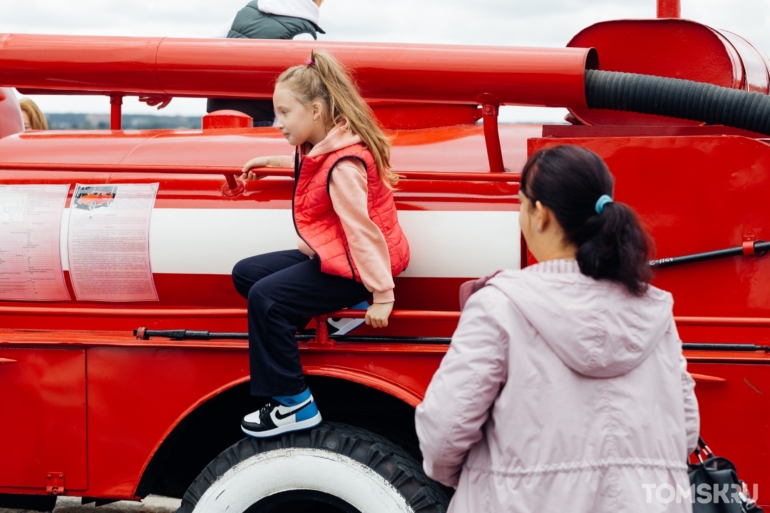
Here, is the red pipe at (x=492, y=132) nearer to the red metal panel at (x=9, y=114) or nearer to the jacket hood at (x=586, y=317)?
the jacket hood at (x=586, y=317)

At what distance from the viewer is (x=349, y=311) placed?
2.71 meters

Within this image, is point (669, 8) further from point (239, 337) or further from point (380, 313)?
point (239, 337)

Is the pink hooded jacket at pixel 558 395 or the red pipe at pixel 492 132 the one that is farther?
the red pipe at pixel 492 132

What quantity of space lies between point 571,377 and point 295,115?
130 cm

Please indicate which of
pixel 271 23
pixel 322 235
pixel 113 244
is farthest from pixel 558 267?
pixel 271 23

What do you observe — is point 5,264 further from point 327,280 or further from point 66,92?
point 327,280

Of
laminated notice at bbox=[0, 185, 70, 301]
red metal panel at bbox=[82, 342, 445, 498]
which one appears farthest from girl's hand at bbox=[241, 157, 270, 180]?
laminated notice at bbox=[0, 185, 70, 301]

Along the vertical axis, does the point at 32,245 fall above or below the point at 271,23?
below

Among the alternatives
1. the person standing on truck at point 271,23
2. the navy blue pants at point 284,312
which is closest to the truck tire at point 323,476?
the navy blue pants at point 284,312

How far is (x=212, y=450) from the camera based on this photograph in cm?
325

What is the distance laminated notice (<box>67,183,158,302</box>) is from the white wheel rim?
71 cm

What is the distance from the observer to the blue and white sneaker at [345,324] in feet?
9.12

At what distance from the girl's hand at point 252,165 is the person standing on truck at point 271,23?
118 cm

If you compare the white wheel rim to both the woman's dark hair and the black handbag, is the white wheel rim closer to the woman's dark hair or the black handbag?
the black handbag
